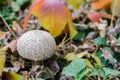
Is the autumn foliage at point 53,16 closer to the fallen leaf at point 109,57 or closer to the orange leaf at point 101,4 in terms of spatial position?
the fallen leaf at point 109,57

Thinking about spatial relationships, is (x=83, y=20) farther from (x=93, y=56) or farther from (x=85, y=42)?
(x=93, y=56)

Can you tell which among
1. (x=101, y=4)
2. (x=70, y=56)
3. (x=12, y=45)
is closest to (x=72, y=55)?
(x=70, y=56)

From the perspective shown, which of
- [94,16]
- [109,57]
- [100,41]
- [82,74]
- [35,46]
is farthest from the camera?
[94,16]

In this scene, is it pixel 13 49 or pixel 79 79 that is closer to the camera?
pixel 79 79

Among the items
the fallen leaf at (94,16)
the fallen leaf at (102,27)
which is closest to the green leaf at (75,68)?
the fallen leaf at (102,27)

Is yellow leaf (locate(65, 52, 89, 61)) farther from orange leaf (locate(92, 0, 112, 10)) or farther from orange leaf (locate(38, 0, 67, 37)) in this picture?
orange leaf (locate(92, 0, 112, 10))

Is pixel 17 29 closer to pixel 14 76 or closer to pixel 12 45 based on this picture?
pixel 12 45

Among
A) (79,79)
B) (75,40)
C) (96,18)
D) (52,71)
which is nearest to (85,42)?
(75,40)
